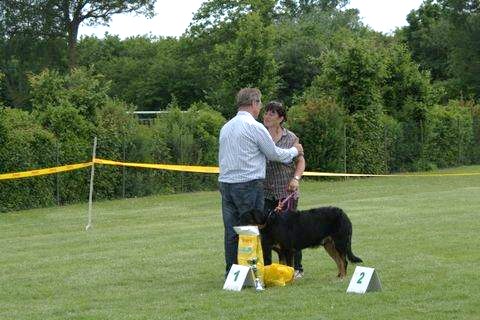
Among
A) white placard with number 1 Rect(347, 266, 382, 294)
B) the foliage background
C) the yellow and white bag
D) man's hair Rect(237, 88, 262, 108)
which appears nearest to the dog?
the yellow and white bag

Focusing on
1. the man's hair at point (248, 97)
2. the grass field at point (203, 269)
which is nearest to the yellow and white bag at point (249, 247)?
the grass field at point (203, 269)

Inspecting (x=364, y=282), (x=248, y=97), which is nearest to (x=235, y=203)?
(x=248, y=97)

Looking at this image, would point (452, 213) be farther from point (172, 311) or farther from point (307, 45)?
point (307, 45)

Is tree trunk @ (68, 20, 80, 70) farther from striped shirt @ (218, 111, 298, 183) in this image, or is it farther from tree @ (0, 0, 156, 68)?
striped shirt @ (218, 111, 298, 183)

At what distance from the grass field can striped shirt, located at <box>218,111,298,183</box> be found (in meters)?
1.18

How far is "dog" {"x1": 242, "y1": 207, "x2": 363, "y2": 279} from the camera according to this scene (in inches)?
359

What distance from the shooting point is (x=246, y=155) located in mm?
9109

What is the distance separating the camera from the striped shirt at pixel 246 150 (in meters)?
9.06

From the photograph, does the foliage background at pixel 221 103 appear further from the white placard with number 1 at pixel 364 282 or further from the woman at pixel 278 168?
the white placard with number 1 at pixel 364 282

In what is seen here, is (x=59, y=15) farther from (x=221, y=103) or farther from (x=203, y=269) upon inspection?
(x=203, y=269)

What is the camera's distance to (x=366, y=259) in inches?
425

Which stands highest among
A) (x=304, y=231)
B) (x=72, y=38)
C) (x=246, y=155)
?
(x=72, y=38)

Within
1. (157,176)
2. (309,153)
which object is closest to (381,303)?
(157,176)

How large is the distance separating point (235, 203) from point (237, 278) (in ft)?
2.57
